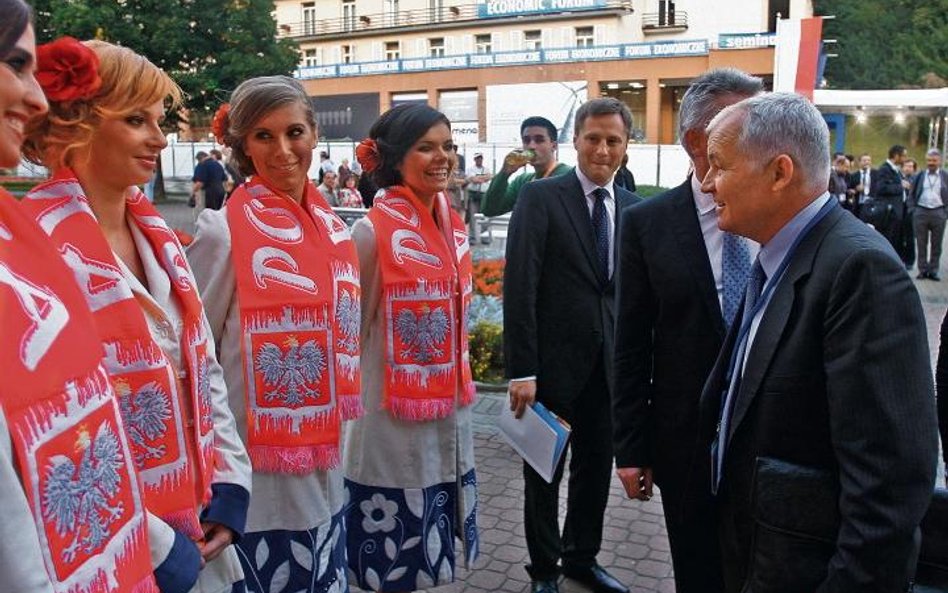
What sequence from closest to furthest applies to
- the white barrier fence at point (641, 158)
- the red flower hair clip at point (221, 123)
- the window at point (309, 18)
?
1. the red flower hair clip at point (221, 123)
2. the white barrier fence at point (641, 158)
3. the window at point (309, 18)

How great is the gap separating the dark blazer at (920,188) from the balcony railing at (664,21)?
→ 37.2m

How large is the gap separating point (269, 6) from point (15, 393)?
27.7 m

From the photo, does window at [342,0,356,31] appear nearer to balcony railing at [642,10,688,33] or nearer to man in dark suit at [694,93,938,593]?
balcony railing at [642,10,688,33]

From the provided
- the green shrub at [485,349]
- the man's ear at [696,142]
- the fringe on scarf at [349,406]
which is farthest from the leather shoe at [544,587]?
the green shrub at [485,349]

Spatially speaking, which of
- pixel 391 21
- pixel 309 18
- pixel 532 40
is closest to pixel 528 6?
pixel 532 40

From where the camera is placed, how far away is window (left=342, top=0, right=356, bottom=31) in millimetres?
54281

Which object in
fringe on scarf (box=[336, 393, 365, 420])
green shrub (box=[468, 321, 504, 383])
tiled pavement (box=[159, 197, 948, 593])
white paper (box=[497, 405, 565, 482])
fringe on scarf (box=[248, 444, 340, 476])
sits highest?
fringe on scarf (box=[336, 393, 365, 420])

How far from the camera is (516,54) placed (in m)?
39.9

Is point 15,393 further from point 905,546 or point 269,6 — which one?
point 269,6

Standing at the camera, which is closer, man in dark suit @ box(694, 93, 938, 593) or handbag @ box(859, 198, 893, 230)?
man in dark suit @ box(694, 93, 938, 593)

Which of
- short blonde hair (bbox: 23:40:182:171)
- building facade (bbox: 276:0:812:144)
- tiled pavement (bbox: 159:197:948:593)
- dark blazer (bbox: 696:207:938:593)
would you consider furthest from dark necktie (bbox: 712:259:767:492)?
building facade (bbox: 276:0:812:144)

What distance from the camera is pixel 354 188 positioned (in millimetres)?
17844

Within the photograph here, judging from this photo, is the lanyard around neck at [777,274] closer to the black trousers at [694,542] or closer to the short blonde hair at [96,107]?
the black trousers at [694,542]

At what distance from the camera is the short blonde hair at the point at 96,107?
1679mm
